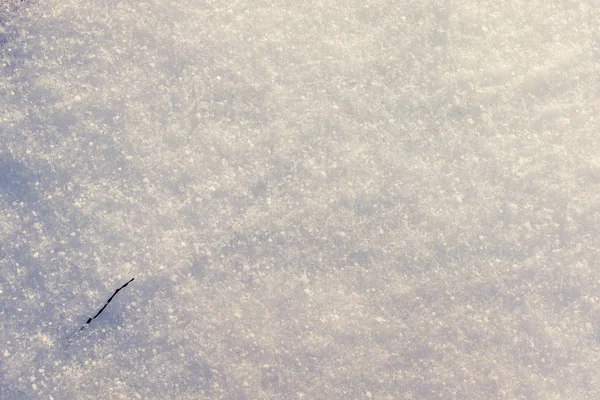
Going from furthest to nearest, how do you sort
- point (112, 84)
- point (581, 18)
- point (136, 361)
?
point (581, 18), point (112, 84), point (136, 361)

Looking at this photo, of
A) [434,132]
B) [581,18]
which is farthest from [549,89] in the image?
[434,132]

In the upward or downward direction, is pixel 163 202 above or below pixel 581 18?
below

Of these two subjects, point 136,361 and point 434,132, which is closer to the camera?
point 136,361

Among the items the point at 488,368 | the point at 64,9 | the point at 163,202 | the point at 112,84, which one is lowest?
the point at 488,368

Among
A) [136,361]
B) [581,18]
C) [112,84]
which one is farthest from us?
[581,18]

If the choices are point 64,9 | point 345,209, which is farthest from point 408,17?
point 64,9

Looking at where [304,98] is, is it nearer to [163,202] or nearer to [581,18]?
[163,202]

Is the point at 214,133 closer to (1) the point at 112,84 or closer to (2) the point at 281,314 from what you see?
(1) the point at 112,84
